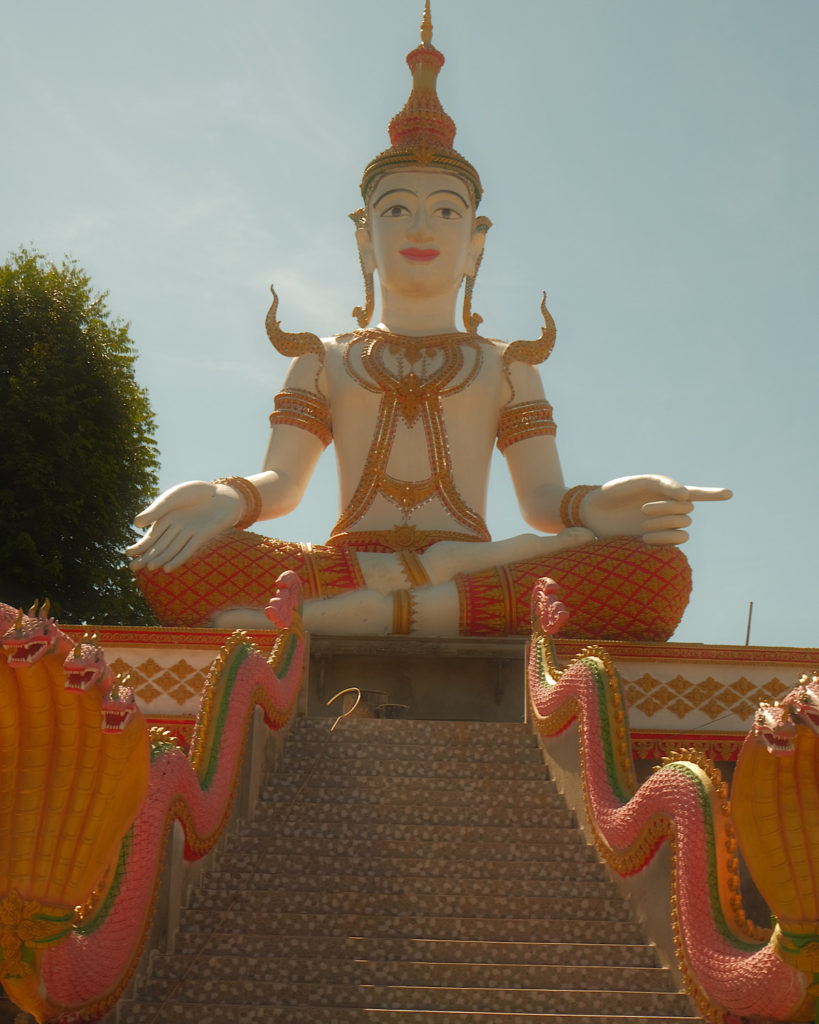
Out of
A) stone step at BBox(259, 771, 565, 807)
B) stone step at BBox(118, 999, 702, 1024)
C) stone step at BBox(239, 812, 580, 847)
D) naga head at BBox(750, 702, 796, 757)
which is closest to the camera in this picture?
naga head at BBox(750, 702, 796, 757)

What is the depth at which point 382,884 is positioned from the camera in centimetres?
678

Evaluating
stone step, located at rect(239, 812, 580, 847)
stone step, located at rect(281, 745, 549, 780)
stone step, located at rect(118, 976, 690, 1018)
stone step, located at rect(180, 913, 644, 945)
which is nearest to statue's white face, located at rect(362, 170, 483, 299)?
stone step, located at rect(281, 745, 549, 780)

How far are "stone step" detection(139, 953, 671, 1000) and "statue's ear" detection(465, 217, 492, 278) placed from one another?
29.3 ft

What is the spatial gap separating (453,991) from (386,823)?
5.61ft

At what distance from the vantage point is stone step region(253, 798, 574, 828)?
7.46 metres

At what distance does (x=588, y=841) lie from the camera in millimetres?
7270

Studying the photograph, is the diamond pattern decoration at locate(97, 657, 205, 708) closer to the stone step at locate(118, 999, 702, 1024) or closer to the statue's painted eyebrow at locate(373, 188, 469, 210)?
the stone step at locate(118, 999, 702, 1024)

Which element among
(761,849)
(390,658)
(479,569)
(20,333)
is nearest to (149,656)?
(390,658)

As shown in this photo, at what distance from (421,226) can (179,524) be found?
4.09m

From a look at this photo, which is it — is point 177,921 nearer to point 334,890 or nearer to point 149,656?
point 334,890

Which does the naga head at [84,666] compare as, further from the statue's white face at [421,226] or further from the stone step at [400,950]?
the statue's white face at [421,226]

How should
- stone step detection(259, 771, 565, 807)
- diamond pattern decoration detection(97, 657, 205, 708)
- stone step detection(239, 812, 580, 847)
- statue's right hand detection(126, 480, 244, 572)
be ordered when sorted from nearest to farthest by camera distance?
stone step detection(239, 812, 580, 847), stone step detection(259, 771, 565, 807), diamond pattern decoration detection(97, 657, 205, 708), statue's right hand detection(126, 480, 244, 572)

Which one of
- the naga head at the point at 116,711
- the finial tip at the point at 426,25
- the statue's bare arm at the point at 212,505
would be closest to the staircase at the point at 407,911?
the naga head at the point at 116,711

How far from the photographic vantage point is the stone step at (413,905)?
6.52 meters
